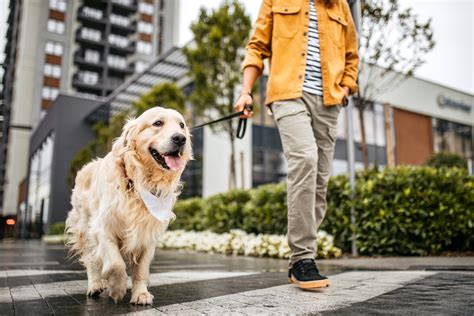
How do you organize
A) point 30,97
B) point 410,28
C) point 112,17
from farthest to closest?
1. point 112,17
2. point 30,97
3. point 410,28

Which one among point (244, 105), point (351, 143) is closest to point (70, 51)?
point (351, 143)

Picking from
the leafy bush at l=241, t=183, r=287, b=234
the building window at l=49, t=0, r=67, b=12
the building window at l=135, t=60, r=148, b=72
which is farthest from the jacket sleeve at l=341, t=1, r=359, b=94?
the building window at l=135, t=60, r=148, b=72

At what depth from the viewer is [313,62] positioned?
3695mm

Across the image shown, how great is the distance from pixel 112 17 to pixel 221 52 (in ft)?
161

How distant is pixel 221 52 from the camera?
39.6 feet

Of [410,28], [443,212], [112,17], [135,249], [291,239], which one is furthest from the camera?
[112,17]

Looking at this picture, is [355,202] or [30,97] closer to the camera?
[355,202]

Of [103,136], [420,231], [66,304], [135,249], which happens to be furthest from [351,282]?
[103,136]

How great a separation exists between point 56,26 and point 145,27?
41.8 ft

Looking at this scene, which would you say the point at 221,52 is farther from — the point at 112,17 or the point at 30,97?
the point at 112,17

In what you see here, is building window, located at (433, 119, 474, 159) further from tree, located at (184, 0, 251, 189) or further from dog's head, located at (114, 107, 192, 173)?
dog's head, located at (114, 107, 192, 173)

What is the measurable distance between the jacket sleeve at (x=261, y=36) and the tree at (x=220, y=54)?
26.3 feet

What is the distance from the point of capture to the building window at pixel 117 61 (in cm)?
5491

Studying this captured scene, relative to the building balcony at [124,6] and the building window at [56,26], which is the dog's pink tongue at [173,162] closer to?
the building window at [56,26]
